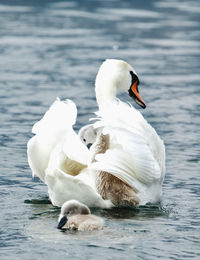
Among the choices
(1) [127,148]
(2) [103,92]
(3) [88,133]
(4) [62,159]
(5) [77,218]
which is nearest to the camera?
(5) [77,218]

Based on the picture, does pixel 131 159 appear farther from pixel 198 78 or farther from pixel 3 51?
pixel 3 51

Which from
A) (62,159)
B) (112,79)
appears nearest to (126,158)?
(62,159)

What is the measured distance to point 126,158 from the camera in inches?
330

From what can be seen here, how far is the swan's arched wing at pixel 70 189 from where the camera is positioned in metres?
8.12

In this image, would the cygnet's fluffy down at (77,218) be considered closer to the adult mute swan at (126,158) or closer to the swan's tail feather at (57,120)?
the adult mute swan at (126,158)

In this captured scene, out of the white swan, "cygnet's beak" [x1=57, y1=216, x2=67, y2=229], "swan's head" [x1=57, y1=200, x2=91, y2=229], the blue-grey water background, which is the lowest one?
the blue-grey water background

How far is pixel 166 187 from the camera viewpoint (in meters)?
9.73

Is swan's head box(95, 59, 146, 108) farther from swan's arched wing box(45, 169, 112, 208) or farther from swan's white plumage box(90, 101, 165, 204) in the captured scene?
swan's arched wing box(45, 169, 112, 208)

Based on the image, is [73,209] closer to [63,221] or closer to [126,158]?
[63,221]

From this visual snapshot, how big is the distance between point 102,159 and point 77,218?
26.9 inches

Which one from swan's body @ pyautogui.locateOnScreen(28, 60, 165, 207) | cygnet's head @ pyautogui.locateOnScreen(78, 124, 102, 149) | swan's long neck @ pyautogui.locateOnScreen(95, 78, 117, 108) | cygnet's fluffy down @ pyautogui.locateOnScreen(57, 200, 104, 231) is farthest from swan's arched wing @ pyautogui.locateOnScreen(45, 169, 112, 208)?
cygnet's head @ pyautogui.locateOnScreen(78, 124, 102, 149)

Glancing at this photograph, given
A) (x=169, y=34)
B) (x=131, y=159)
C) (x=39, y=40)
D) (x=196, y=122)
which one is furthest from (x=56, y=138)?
(x=169, y=34)

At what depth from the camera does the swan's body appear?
324 inches

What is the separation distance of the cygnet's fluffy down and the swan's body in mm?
196
